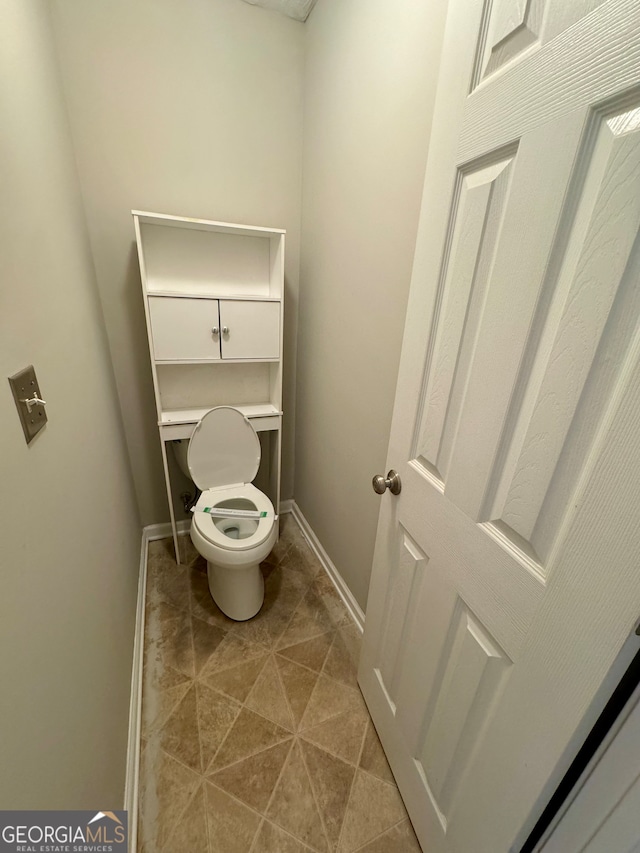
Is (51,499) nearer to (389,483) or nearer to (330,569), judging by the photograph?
(389,483)

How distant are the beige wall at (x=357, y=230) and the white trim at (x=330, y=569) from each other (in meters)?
0.06

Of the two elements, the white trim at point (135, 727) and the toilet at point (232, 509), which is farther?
the toilet at point (232, 509)

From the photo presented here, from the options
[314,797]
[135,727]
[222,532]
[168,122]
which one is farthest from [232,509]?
[168,122]

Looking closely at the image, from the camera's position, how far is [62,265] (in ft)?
3.16

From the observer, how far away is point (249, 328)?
1572mm

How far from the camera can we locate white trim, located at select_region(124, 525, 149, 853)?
0.91 meters

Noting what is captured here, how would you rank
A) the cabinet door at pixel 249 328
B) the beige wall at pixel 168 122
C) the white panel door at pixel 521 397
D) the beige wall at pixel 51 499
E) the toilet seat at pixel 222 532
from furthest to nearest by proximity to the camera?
the cabinet door at pixel 249 328, the toilet seat at pixel 222 532, the beige wall at pixel 168 122, the beige wall at pixel 51 499, the white panel door at pixel 521 397

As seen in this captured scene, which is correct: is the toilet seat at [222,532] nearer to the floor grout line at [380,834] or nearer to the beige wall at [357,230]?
the beige wall at [357,230]

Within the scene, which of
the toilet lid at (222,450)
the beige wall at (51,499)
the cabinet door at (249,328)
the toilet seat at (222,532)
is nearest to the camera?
the beige wall at (51,499)

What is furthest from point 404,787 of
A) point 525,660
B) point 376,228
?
point 376,228

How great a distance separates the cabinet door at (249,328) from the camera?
1.52 m

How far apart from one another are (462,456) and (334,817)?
3.79 feet

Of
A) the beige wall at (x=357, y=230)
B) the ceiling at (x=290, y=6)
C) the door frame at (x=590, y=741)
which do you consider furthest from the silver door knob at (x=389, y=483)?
the ceiling at (x=290, y=6)

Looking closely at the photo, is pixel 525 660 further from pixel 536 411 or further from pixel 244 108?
pixel 244 108
